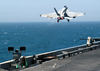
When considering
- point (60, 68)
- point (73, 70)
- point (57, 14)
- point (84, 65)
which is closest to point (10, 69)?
point (60, 68)

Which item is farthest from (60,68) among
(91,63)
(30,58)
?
(30,58)

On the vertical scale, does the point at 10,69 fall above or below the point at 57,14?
below

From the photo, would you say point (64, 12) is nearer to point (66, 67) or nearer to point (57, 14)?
point (57, 14)

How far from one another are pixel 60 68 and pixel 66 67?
0.80 m

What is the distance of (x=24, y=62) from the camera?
20.0 m

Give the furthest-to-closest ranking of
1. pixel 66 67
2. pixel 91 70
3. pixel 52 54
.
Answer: pixel 52 54
pixel 66 67
pixel 91 70

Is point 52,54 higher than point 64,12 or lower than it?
lower

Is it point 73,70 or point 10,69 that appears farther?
point 10,69

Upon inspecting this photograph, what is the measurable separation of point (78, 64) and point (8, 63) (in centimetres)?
841

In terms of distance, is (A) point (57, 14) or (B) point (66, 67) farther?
(A) point (57, 14)

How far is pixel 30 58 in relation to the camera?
22703 millimetres

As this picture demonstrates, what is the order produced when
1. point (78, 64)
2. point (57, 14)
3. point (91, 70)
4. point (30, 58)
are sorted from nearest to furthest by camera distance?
point (91, 70)
point (78, 64)
point (30, 58)
point (57, 14)

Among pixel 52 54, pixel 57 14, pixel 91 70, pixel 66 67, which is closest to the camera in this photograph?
pixel 91 70

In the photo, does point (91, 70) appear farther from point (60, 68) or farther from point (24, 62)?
point (24, 62)
